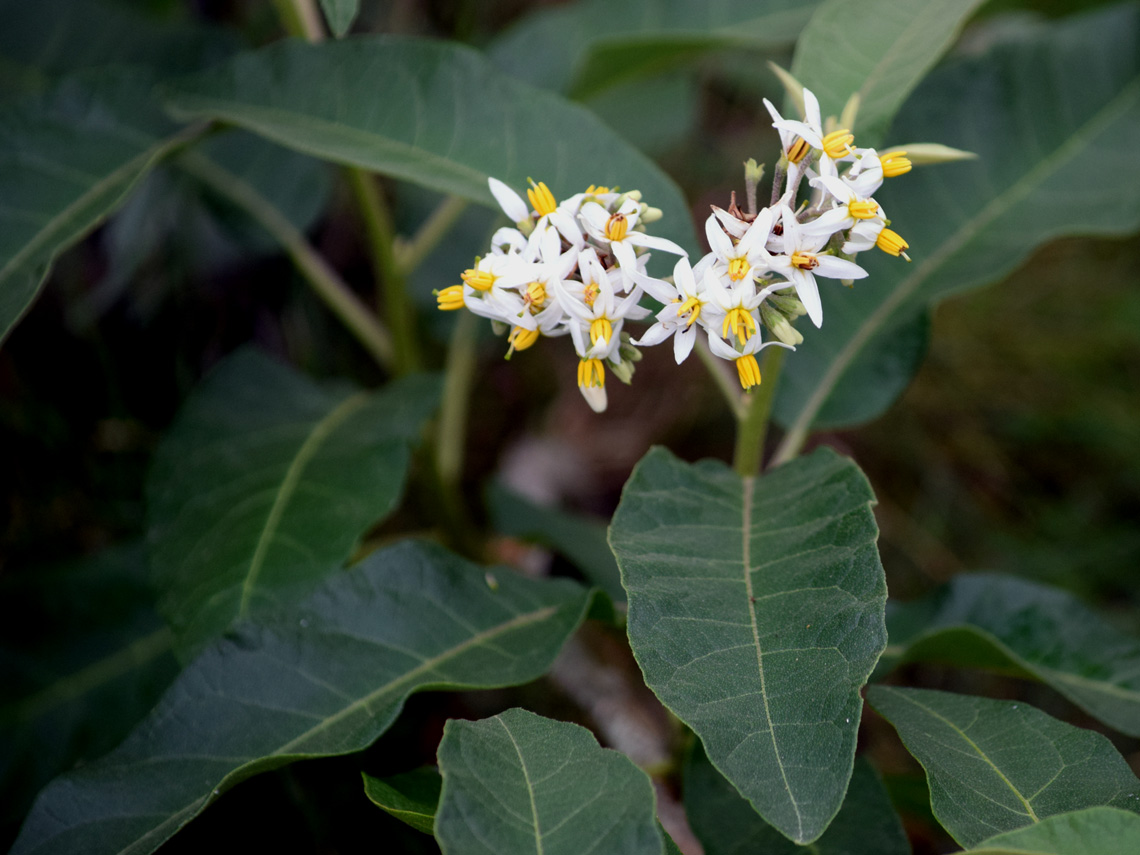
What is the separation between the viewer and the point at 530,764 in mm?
717

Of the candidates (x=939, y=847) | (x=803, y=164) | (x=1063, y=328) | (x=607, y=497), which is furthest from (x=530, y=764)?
(x=1063, y=328)

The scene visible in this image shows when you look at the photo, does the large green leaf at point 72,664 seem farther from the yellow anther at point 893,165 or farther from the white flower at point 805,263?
the yellow anther at point 893,165

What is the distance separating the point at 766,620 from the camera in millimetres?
765

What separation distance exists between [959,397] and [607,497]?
1.00 meters

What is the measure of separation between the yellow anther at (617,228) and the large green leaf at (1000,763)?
54 cm

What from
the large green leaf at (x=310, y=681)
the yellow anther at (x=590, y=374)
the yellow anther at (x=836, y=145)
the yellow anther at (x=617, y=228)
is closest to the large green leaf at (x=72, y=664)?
the large green leaf at (x=310, y=681)

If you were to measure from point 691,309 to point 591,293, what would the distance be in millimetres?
102

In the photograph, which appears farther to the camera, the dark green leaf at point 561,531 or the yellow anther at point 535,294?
the dark green leaf at point 561,531

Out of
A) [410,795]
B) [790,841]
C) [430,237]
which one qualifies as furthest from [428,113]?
[790,841]

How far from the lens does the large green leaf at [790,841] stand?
0.90m

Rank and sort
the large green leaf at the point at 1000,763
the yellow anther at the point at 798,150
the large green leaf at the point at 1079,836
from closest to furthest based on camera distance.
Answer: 1. the large green leaf at the point at 1079,836
2. the large green leaf at the point at 1000,763
3. the yellow anther at the point at 798,150

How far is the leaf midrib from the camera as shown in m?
1.24

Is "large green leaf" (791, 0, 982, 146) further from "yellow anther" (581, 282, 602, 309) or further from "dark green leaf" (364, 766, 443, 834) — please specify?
"dark green leaf" (364, 766, 443, 834)

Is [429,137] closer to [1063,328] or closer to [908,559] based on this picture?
[908,559]
